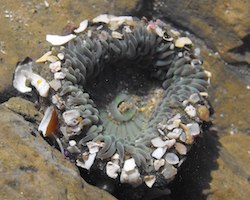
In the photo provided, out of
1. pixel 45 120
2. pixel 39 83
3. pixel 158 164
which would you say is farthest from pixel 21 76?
pixel 158 164

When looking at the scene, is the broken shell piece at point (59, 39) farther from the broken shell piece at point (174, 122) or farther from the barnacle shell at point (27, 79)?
the broken shell piece at point (174, 122)

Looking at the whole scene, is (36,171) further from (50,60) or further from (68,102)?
(50,60)

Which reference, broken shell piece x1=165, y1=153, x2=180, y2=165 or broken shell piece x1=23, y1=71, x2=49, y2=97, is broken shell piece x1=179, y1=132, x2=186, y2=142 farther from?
broken shell piece x1=23, y1=71, x2=49, y2=97

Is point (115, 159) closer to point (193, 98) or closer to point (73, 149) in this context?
point (73, 149)

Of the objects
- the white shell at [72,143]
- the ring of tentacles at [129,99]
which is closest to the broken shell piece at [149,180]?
the ring of tentacles at [129,99]

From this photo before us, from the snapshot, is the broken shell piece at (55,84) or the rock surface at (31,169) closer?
the rock surface at (31,169)

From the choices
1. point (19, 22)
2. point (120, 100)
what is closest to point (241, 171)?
point (120, 100)
